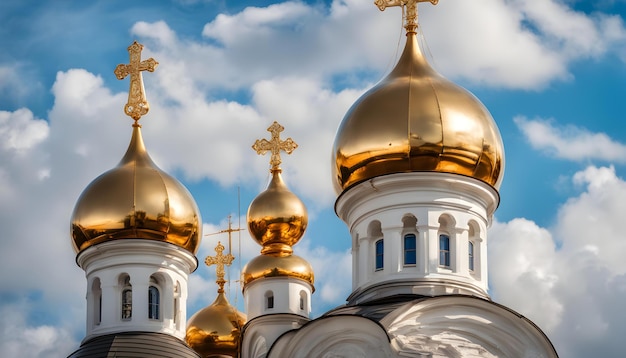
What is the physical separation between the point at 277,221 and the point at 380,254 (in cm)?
388

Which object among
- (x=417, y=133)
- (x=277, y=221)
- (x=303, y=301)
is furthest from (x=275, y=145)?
(x=417, y=133)

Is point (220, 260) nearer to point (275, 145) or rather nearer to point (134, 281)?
point (275, 145)

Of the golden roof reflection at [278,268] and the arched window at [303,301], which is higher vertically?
the golden roof reflection at [278,268]

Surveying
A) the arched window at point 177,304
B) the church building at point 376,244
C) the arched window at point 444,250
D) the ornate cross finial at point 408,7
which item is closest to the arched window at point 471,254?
the church building at point 376,244

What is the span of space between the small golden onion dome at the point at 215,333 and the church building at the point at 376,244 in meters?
1.21

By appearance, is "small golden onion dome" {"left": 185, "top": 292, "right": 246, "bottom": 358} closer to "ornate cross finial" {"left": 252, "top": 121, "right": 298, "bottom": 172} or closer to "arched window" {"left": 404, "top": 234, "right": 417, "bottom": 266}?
"ornate cross finial" {"left": 252, "top": 121, "right": 298, "bottom": 172}

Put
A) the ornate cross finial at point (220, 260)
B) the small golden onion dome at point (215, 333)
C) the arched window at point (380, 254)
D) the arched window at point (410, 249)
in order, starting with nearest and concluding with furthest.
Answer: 1. the arched window at point (410, 249)
2. the arched window at point (380, 254)
3. the small golden onion dome at point (215, 333)
4. the ornate cross finial at point (220, 260)

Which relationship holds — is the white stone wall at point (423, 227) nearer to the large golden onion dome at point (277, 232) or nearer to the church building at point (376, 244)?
the church building at point (376, 244)

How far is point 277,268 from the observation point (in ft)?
88.1

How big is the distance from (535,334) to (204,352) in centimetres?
762

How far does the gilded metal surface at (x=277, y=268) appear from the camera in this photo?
88.1 feet

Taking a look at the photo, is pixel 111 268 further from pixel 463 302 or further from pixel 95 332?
pixel 463 302

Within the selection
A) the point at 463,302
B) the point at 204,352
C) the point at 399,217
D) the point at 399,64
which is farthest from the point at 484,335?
the point at 204,352

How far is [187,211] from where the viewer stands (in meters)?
25.2
